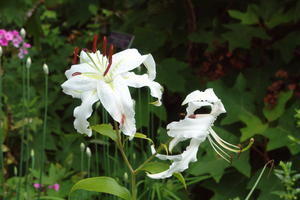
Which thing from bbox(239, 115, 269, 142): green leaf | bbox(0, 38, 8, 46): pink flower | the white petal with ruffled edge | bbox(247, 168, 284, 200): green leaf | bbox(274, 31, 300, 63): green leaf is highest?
bbox(0, 38, 8, 46): pink flower

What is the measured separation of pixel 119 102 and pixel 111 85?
0.14 ft

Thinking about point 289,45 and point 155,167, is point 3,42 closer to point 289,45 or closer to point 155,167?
point 155,167

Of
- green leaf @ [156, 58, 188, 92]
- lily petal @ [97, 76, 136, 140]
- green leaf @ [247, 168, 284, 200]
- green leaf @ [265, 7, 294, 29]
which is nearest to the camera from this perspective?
lily petal @ [97, 76, 136, 140]

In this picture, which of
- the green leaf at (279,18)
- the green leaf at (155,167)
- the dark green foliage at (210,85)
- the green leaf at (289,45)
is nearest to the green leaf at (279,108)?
the dark green foliage at (210,85)

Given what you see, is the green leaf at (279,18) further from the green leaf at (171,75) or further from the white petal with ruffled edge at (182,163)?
the white petal with ruffled edge at (182,163)

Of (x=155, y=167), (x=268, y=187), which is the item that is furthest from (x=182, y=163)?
(x=268, y=187)

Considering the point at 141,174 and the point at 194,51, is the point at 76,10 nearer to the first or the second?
the point at 194,51

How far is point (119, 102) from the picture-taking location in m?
0.42

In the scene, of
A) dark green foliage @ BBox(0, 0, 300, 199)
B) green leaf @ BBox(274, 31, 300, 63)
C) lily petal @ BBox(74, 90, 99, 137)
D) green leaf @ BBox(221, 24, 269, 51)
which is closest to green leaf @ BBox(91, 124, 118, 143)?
lily petal @ BBox(74, 90, 99, 137)

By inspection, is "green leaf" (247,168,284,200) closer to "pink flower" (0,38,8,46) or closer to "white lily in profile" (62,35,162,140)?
"white lily in profile" (62,35,162,140)

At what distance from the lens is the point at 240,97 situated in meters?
1.14

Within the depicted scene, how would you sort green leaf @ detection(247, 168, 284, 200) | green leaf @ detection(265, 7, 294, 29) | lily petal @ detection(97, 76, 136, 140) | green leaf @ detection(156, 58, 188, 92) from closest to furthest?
lily petal @ detection(97, 76, 136, 140), green leaf @ detection(247, 168, 284, 200), green leaf @ detection(265, 7, 294, 29), green leaf @ detection(156, 58, 188, 92)

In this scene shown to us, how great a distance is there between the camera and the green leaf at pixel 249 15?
1115mm

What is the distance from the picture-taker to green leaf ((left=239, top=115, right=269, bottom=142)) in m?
1.02
